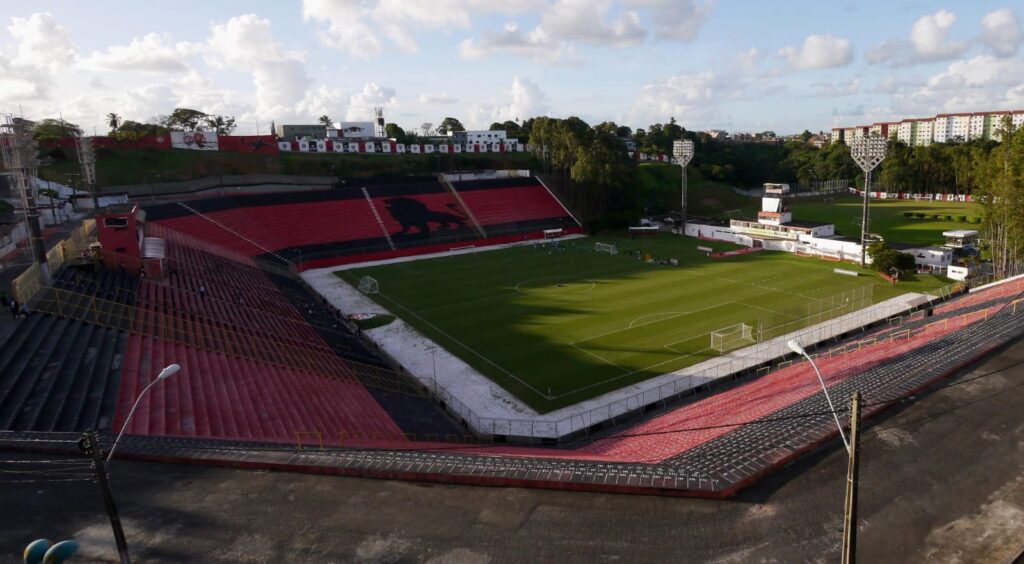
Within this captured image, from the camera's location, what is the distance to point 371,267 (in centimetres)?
5616

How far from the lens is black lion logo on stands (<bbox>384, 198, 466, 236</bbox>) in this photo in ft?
221

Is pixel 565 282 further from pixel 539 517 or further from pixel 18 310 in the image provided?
pixel 539 517

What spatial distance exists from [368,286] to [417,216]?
23.0 metres

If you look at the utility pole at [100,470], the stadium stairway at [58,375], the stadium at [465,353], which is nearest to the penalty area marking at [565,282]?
the stadium at [465,353]

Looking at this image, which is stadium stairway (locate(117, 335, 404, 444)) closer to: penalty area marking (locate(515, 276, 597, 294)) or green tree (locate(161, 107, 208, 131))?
penalty area marking (locate(515, 276, 597, 294))

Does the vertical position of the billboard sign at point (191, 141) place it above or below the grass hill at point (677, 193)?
above

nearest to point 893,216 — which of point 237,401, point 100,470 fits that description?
point 237,401

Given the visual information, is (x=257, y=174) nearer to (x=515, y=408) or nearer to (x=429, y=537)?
(x=515, y=408)

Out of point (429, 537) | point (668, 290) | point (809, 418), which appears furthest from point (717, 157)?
point (429, 537)

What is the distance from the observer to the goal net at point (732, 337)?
32781 mm

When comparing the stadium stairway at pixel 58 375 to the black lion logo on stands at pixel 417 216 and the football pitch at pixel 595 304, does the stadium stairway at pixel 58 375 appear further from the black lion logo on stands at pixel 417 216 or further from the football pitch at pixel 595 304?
the black lion logo on stands at pixel 417 216

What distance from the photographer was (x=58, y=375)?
A: 64.7 ft

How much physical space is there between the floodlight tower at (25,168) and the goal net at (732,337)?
33131 millimetres

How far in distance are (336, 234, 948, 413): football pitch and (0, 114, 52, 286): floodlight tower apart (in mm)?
19443
